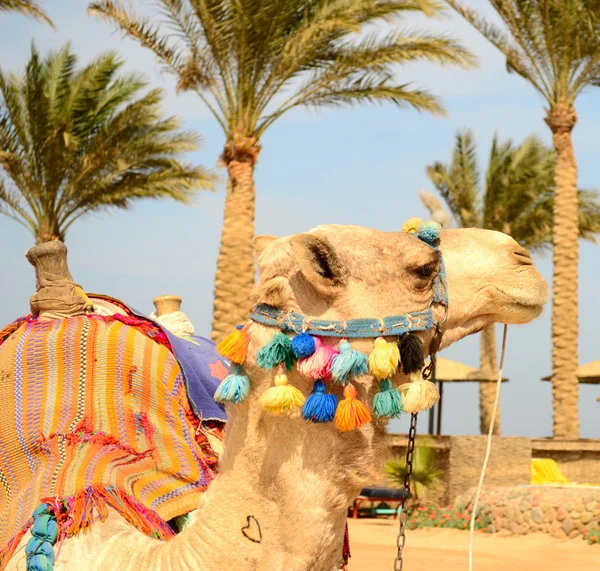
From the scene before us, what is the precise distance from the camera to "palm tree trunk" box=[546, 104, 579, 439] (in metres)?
20.2

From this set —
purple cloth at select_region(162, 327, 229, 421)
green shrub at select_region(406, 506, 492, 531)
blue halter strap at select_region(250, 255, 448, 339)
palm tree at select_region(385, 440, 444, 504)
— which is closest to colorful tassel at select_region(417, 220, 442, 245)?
blue halter strap at select_region(250, 255, 448, 339)

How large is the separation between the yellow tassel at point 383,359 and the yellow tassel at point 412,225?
0.38m

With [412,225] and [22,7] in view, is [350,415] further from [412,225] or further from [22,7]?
[22,7]

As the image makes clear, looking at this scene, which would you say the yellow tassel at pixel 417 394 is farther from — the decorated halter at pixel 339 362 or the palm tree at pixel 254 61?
the palm tree at pixel 254 61

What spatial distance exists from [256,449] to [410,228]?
0.71 meters

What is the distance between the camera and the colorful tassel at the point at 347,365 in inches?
94.8

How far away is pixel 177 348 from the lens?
12.2 ft

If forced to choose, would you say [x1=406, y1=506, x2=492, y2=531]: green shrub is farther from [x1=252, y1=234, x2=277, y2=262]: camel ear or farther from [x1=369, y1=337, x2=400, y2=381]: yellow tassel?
[x1=369, y1=337, x2=400, y2=381]: yellow tassel

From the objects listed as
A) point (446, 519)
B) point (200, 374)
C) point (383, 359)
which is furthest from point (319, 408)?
point (446, 519)

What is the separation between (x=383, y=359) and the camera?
241 cm

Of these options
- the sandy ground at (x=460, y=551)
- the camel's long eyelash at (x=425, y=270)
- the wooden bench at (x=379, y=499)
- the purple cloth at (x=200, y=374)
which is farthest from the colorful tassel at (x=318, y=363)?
the wooden bench at (x=379, y=499)

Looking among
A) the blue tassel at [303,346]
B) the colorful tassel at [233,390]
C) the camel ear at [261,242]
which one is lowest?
the colorful tassel at [233,390]

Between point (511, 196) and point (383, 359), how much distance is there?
24984 millimetres

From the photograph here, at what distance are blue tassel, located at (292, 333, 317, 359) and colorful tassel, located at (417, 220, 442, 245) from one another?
1.39 feet
